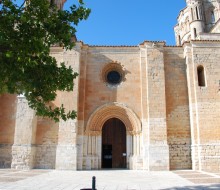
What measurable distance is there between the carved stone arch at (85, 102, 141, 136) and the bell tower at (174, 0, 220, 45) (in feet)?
62.0

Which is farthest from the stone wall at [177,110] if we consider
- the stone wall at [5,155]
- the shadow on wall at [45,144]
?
the stone wall at [5,155]

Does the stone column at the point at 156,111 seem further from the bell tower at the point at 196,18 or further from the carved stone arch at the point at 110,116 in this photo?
the bell tower at the point at 196,18

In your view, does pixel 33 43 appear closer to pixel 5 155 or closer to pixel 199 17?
pixel 5 155

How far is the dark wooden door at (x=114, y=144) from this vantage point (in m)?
13.1

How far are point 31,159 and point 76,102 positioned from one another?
3.56 metres

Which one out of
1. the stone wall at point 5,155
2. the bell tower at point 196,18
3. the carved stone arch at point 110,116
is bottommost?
the stone wall at point 5,155

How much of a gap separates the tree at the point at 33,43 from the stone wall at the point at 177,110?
304 inches

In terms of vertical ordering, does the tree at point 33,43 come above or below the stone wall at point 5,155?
above

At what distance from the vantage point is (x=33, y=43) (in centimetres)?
498

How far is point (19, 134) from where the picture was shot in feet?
40.1

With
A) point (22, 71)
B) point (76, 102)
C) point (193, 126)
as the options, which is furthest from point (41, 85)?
point (193, 126)

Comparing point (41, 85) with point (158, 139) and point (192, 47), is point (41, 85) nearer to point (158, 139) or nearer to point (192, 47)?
point (158, 139)

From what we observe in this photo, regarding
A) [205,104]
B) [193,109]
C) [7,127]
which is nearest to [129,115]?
[193,109]

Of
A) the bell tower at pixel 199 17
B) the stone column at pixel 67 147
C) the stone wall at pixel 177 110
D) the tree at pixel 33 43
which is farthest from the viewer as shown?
the bell tower at pixel 199 17
